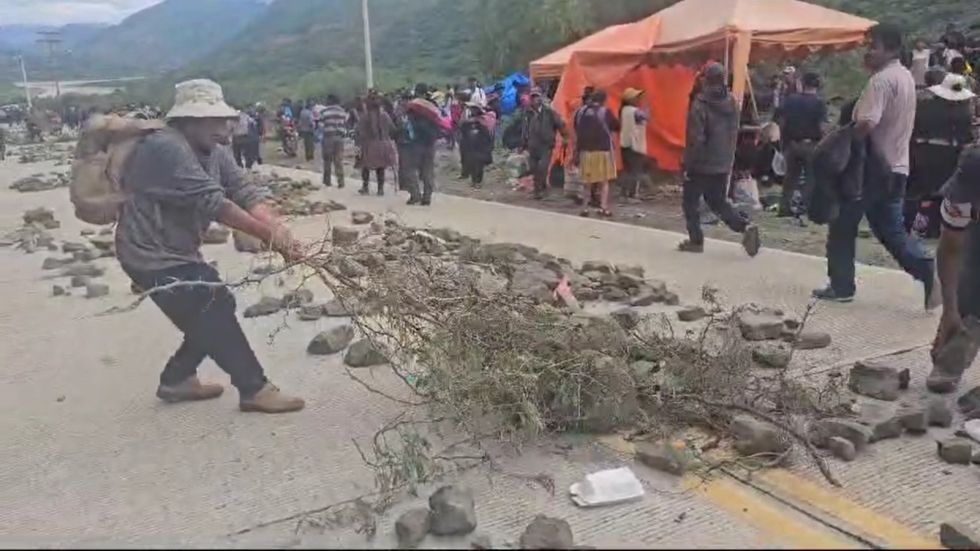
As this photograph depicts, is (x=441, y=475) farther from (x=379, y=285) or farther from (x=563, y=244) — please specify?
(x=563, y=244)

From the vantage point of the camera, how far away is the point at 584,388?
4168 mm

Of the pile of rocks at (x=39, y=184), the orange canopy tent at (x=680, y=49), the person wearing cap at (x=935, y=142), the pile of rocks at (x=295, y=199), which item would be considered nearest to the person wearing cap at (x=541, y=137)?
the orange canopy tent at (x=680, y=49)

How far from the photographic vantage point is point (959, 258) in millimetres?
4602

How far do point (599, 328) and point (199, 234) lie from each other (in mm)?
1913

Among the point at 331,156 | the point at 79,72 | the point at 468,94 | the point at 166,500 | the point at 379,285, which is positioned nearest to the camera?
the point at 166,500

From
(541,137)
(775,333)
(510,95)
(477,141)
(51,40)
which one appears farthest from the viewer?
(51,40)

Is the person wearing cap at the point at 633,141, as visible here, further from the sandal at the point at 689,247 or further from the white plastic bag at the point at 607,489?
the white plastic bag at the point at 607,489

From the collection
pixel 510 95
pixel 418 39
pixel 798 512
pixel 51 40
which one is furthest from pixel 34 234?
pixel 51 40

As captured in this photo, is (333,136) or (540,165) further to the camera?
(333,136)

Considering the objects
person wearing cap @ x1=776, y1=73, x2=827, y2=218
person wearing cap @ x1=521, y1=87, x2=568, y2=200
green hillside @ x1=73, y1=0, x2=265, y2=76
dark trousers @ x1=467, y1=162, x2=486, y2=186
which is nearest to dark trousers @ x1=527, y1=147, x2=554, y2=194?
person wearing cap @ x1=521, y1=87, x2=568, y2=200

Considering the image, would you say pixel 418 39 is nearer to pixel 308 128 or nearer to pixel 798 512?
pixel 308 128

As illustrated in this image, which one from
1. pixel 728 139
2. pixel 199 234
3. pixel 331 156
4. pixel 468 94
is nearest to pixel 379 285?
pixel 199 234

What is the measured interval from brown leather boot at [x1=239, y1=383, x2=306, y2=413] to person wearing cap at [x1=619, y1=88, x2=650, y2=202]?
8604mm

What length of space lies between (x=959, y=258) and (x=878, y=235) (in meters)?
1.77
